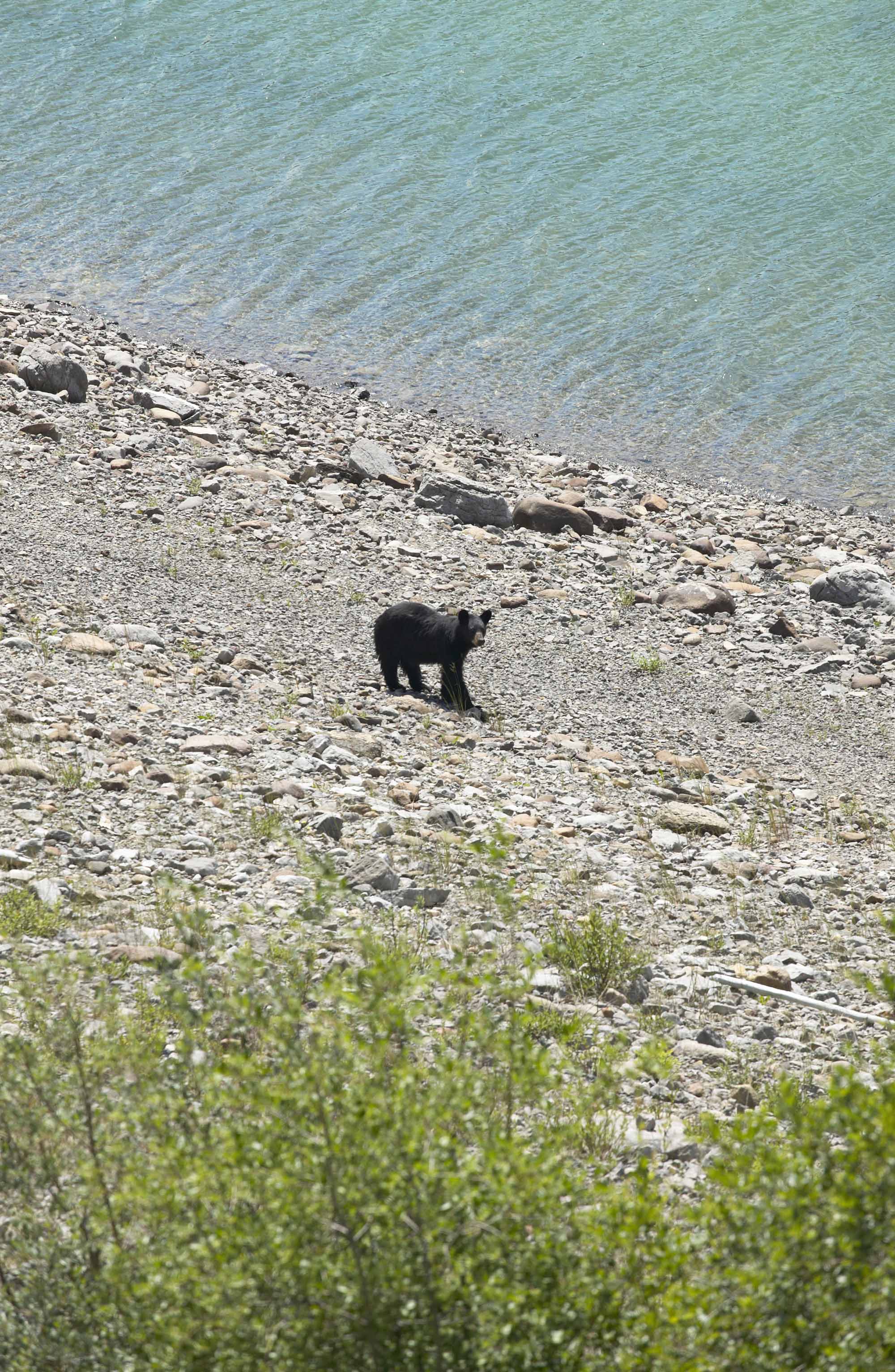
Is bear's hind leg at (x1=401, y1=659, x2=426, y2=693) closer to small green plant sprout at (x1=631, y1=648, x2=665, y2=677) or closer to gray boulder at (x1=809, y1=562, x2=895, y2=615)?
small green plant sprout at (x1=631, y1=648, x2=665, y2=677)

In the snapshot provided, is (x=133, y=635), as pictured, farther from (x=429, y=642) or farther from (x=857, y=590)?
(x=857, y=590)

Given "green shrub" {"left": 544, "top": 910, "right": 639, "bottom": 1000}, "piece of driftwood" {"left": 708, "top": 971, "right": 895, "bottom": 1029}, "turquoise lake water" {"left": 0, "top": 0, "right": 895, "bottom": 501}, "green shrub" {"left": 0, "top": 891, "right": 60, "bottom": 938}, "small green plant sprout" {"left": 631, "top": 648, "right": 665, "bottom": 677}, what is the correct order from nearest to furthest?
1. "piece of driftwood" {"left": 708, "top": 971, "right": 895, "bottom": 1029}
2. "green shrub" {"left": 0, "top": 891, "right": 60, "bottom": 938}
3. "green shrub" {"left": 544, "top": 910, "right": 639, "bottom": 1000}
4. "small green plant sprout" {"left": 631, "top": 648, "right": 665, "bottom": 677}
5. "turquoise lake water" {"left": 0, "top": 0, "right": 895, "bottom": 501}

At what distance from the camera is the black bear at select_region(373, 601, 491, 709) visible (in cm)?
1146

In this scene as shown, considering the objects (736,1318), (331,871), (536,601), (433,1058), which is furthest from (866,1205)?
(536,601)

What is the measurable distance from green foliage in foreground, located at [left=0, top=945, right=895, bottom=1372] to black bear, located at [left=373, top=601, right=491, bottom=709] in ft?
24.9

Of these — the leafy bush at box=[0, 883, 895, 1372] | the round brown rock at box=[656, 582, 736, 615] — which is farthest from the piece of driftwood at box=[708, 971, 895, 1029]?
the round brown rock at box=[656, 582, 736, 615]

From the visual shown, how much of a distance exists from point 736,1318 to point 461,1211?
27.4 inches

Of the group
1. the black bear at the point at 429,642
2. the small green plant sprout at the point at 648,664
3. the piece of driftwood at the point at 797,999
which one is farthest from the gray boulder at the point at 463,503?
the piece of driftwood at the point at 797,999

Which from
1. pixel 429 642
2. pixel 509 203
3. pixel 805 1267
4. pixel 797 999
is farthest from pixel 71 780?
pixel 509 203

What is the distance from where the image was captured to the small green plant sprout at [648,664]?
42.5ft

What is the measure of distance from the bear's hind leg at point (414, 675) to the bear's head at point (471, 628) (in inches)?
20.2

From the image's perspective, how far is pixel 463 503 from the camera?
1587 cm

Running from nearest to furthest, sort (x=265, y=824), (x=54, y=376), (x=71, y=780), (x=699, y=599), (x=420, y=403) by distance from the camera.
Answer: (x=265, y=824), (x=71, y=780), (x=699, y=599), (x=54, y=376), (x=420, y=403)

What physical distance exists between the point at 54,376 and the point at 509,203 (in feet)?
48.0
